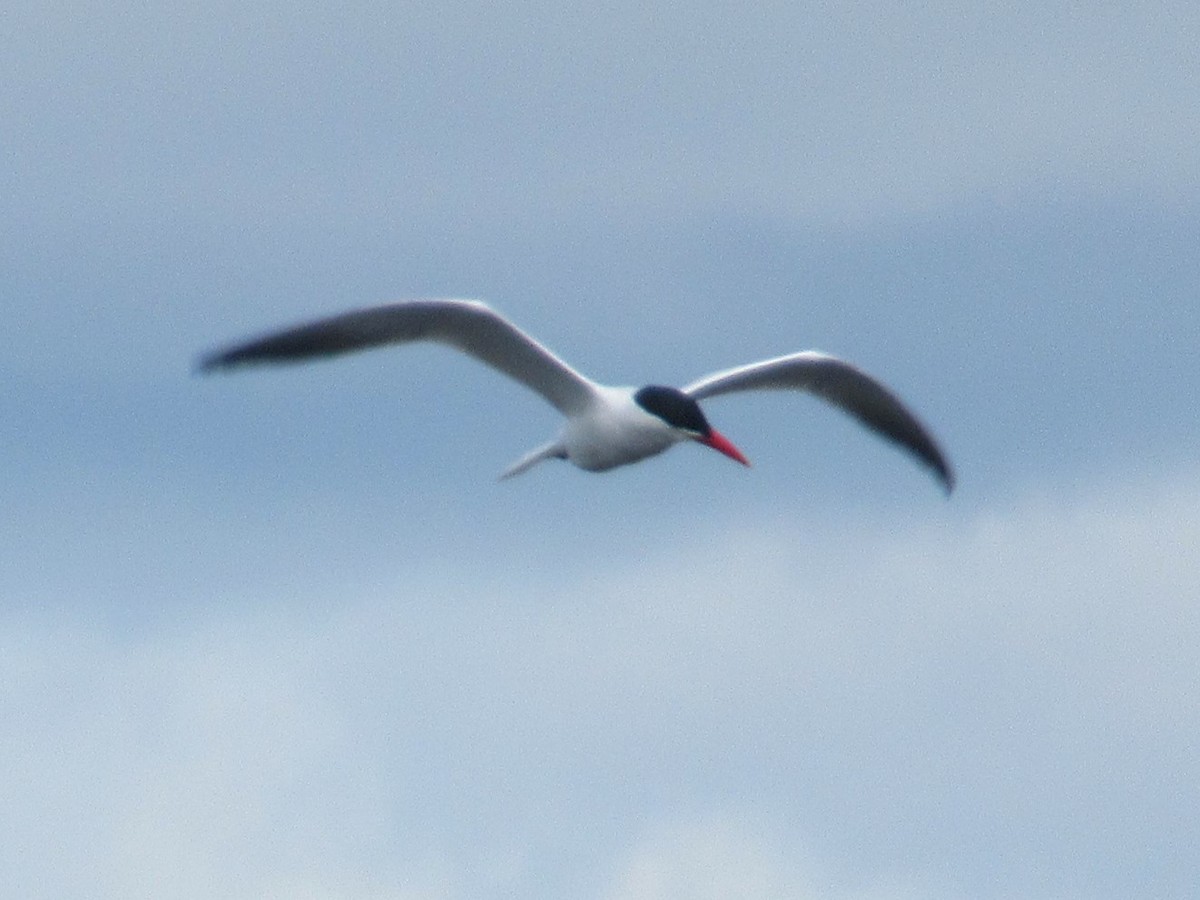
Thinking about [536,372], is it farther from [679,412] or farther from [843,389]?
[843,389]

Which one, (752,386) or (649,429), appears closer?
(649,429)

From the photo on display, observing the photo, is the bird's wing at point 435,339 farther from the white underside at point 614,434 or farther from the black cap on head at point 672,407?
the black cap on head at point 672,407

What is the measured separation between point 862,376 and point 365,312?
8.36 m

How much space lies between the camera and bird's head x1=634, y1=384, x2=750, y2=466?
29.1 meters

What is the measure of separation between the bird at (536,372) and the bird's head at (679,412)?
11 mm

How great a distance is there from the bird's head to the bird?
0.01 m

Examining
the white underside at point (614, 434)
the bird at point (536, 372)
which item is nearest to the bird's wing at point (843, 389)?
the bird at point (536, 372)

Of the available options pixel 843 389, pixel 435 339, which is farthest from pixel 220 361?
pixel 843 389

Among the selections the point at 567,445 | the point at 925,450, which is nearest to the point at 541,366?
the point at 567,445

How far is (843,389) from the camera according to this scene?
112 ft

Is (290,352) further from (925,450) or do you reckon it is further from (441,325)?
(925,450)

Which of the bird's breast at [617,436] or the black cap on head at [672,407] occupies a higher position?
the black cap on head at [672,407]

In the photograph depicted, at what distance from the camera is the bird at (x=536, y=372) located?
2777 centimetres

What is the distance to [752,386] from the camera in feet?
109
